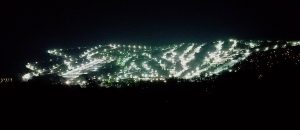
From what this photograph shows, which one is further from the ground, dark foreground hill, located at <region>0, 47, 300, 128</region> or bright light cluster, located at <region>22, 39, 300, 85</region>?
bright light cluster, located at <region>22, 39, 300, 85</region>

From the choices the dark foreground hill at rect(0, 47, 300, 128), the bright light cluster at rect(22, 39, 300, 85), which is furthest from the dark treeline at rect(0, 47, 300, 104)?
the bright light cluster at rect(22, 39, 300, 85)

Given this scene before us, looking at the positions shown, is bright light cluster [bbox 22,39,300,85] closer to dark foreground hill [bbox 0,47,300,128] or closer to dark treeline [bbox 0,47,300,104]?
dark treeline [bbox 0,47,300,104]

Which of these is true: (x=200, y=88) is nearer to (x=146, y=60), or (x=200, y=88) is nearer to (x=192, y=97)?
(x=192, y=97)

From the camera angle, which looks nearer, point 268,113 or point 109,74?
point 268,113

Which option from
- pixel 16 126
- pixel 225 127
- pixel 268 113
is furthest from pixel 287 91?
pixel 16 126

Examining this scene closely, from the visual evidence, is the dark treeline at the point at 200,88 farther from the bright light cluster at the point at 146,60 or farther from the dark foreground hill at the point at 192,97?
the bright light cluster at the point at 146,60

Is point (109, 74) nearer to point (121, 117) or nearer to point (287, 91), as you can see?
point (121, 117)

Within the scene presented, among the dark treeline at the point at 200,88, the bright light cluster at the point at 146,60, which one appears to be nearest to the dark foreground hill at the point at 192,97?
the dark treeline at the point at 200,88

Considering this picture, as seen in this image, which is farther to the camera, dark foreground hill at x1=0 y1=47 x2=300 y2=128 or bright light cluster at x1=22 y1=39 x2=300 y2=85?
bright light cluster at x1=22 y1=39 x2=300 y2=85
